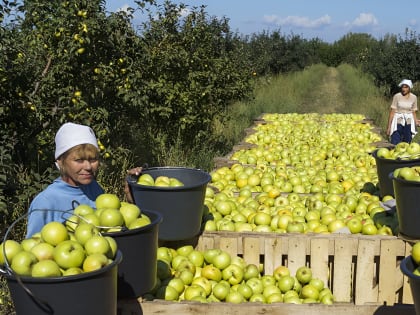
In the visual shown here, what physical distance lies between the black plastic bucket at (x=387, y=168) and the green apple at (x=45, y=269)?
294 centimetres

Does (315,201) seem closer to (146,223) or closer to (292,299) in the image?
(292,299)

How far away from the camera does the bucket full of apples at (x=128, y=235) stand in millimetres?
2334

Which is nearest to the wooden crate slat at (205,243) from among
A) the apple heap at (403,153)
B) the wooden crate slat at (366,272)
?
the wooden crate slat at (366,272)

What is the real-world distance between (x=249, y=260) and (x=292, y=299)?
19.3 inches

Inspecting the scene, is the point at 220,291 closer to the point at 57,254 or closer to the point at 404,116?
the point at 57,254

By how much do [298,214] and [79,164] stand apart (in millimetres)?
2213

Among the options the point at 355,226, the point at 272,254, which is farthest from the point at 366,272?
the point at 272,254

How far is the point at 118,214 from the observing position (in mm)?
2387

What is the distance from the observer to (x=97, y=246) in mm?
2020

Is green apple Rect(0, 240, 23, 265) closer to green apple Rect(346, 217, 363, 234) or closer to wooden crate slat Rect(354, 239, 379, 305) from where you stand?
wooden crate slat Rect(354, 239, 379, 305)

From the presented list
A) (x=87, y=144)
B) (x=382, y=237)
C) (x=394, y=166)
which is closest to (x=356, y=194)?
(x=394, y=166)

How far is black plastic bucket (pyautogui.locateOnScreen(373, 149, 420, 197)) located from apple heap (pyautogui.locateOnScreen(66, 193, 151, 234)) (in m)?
2.38

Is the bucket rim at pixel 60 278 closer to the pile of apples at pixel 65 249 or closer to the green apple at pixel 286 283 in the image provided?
the pile of apples at pixel 65 249

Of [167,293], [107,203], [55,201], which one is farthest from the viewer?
[167,293]
